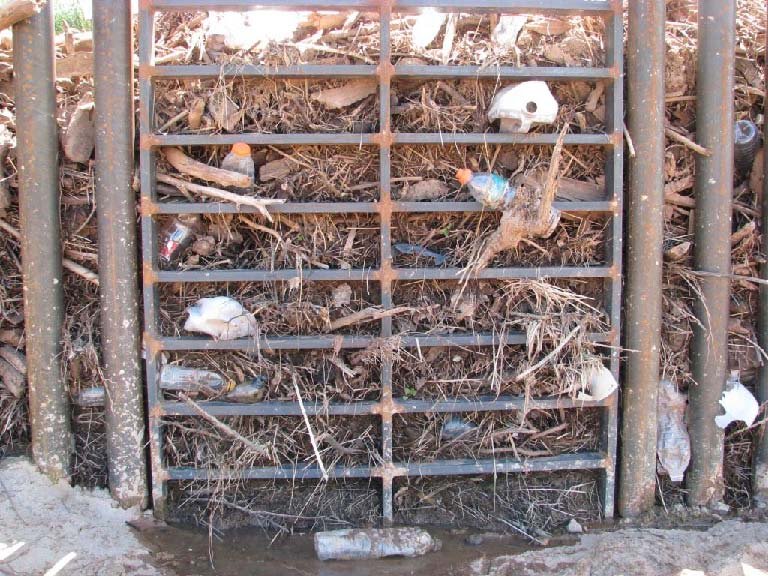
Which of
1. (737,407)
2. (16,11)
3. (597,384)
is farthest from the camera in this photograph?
(737,407)

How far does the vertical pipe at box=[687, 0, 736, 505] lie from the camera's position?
3102 millimetres

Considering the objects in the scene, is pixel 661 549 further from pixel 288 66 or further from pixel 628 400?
pixel 288 66

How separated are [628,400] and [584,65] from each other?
163 cm

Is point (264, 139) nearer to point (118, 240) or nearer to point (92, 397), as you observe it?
point (118, 240)

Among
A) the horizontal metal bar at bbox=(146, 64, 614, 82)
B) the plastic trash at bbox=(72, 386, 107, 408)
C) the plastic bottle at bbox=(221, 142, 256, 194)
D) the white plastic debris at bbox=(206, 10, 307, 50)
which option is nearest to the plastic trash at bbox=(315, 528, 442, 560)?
the plastic trash at bbox=(72, 386, 107, 408)

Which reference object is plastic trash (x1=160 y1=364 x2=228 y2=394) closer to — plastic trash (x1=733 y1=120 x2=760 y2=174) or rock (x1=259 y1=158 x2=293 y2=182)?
rock (x1=259 y1=158 x2=293 y2=182)

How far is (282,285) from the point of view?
308cm

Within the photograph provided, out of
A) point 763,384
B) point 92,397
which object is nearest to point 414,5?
point 92,397

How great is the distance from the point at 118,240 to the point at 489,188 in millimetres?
1725

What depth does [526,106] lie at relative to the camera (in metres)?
2.99

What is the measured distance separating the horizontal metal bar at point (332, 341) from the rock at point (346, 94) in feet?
3.63

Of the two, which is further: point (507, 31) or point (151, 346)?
point (507, 31)

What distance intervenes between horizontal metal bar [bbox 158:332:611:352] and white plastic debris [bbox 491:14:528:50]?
1.38 m

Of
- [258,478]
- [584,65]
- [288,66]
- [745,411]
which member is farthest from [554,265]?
[258,478]
